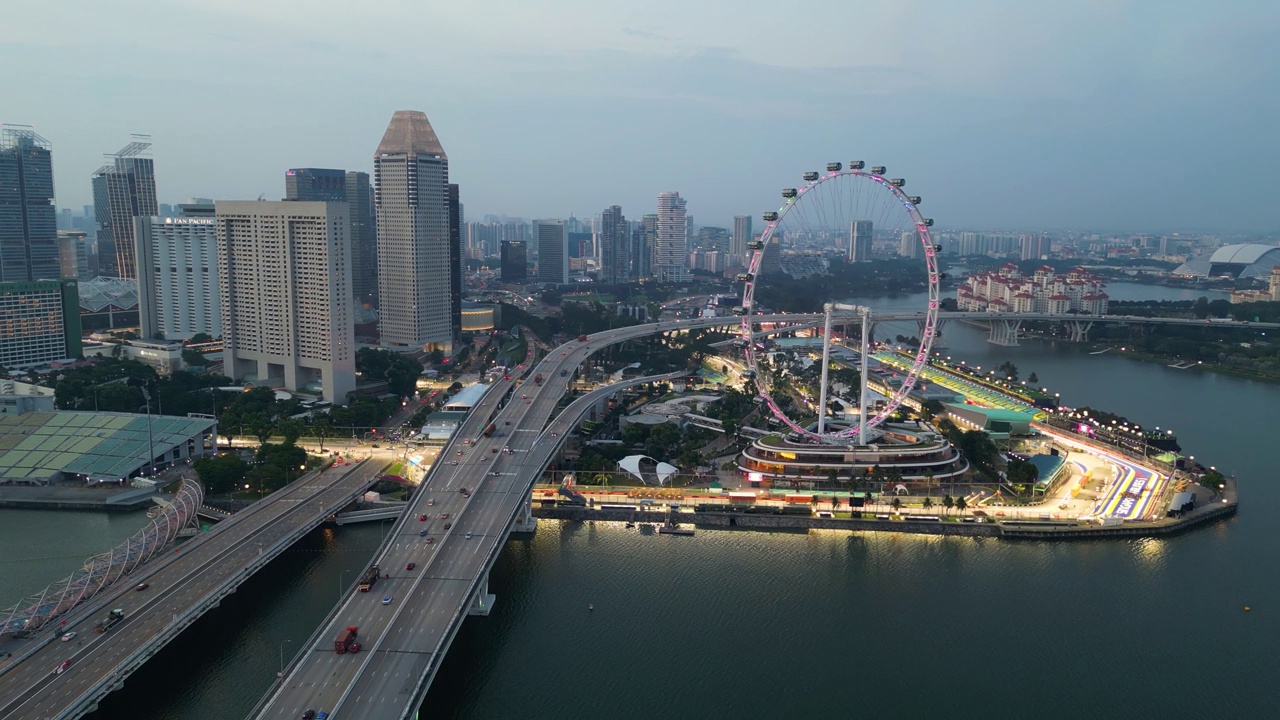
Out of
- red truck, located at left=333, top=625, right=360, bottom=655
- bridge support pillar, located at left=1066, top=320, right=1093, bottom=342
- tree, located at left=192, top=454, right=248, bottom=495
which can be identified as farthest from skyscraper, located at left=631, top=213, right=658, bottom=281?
red truck, located at left=333, top=625, right=360, bottom=655

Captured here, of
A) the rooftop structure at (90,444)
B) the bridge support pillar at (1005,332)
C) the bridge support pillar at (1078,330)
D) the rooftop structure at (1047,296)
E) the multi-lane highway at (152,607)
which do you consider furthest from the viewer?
the rooftop structure at (1047,296)

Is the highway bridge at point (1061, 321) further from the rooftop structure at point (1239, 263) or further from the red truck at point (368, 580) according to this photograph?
the rooftop structure at point (1239, 263)

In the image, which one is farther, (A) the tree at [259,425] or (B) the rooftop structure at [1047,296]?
(B) the rooftop structure at [1047,296]

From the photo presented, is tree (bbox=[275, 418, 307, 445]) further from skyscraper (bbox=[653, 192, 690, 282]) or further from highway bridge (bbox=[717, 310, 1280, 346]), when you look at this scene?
skyscraper (bbox=[653, 192, 690, 282])

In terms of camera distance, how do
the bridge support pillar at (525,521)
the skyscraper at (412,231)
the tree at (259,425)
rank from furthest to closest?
1. the skyscraper at (412,231)
2. the tree at (259,425)
3. the bridge support pillar at (525,521)

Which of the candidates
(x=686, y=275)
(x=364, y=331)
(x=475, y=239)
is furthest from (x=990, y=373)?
(x=475, y=239)

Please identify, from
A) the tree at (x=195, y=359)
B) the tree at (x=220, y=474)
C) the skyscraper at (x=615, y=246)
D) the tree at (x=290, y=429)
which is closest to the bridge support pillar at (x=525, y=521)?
the tree at (x=220, y=474)

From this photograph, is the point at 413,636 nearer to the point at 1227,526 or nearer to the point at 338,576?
the point at 338,576

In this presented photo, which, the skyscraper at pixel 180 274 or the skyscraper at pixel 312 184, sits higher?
the skyscraper at pixel 312 184
